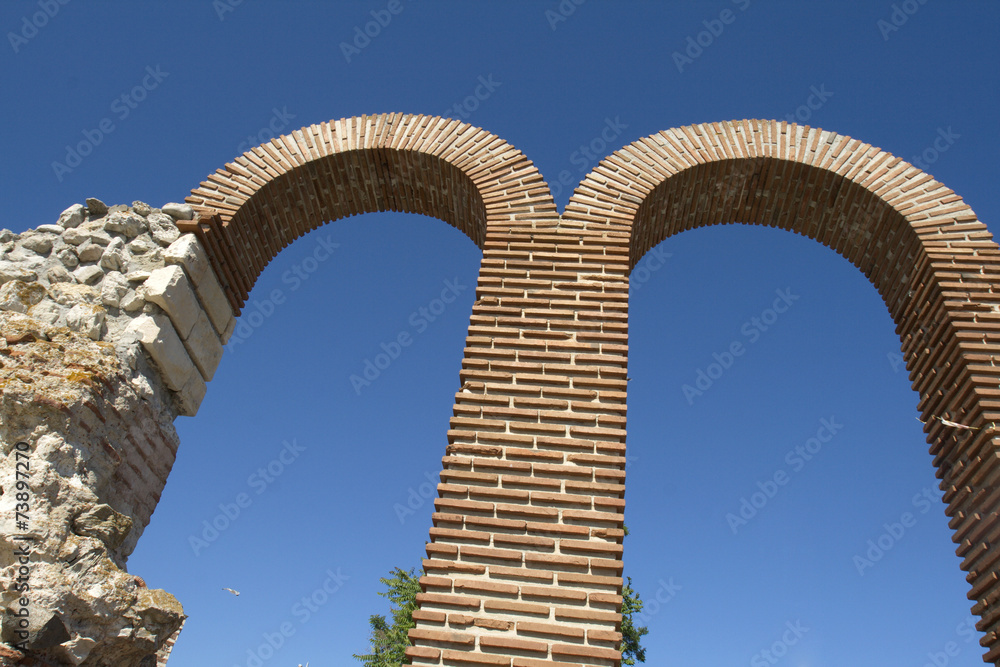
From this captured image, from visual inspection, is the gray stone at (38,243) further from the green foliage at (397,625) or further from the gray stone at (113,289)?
the green foliage at (397,625)

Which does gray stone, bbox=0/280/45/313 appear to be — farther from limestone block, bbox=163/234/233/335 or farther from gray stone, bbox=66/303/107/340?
limestone block, bbox=163/234/233/335

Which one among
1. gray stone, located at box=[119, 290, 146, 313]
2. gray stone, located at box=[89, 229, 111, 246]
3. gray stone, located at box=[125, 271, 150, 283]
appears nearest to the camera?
gray stone, located at box=[119, 290, 146, 313]

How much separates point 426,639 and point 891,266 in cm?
436

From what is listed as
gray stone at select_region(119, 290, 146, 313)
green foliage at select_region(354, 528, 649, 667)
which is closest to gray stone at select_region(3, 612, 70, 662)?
gray stone at select_region(119, 290, 146, 313)

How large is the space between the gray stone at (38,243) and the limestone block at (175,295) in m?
0.66

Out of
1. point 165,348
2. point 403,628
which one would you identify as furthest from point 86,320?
point 403,628

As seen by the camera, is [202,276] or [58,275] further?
[202,276]

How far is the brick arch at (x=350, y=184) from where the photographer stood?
520 centimetres

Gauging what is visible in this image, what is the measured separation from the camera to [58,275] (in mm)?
4520

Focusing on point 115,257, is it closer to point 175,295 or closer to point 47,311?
point 175,295

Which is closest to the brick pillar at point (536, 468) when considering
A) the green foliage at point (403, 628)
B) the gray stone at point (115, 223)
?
the gray stone at point (115, 223)

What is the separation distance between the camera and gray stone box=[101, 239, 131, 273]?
4664 millimetres

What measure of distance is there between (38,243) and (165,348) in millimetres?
1101

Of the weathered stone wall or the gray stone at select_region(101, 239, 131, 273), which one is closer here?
the weathered stone wall
